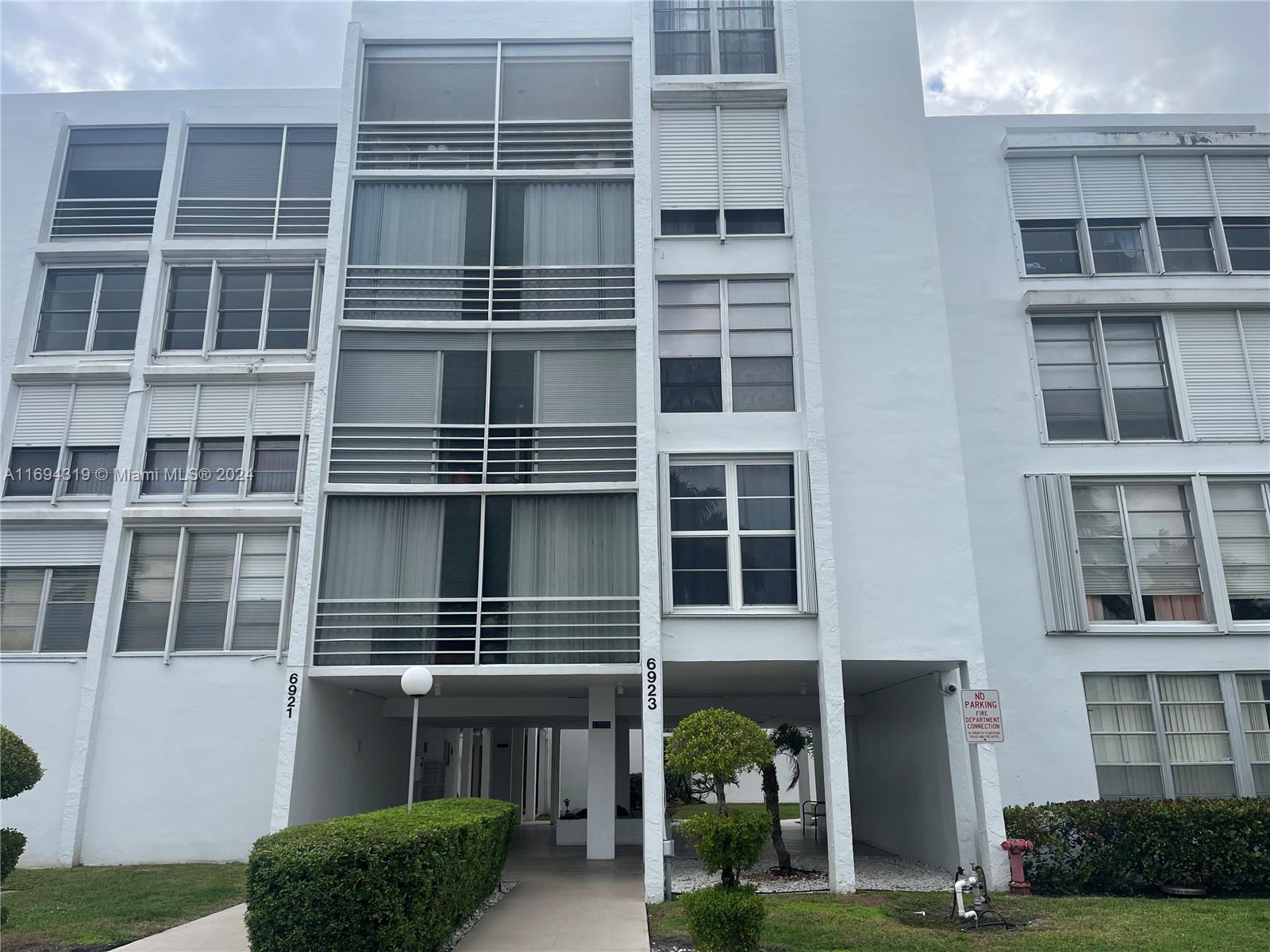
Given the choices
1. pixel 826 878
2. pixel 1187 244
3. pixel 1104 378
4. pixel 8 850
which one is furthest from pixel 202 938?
pixel 1187 244

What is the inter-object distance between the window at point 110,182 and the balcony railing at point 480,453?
301 inches

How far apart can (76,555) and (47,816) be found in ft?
14.3

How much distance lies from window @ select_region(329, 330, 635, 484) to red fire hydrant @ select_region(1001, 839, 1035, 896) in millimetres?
7109

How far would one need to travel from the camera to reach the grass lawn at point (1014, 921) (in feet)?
30.0


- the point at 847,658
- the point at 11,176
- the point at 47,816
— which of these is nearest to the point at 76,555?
the point at 47,816

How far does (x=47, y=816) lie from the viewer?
15.1 metres

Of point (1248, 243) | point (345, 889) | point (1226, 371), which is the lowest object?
point (345, 889)

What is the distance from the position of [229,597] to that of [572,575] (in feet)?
21.8

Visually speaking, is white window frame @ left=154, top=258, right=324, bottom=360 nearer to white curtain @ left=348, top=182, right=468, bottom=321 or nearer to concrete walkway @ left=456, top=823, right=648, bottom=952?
white curtain @ left=348, top=182, right=468, bottom=321

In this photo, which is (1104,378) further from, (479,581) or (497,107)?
(497,107)

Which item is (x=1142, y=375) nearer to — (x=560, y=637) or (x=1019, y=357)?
(x=1019, y=357)

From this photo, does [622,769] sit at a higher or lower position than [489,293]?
lower

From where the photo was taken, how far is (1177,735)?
13867 millimetres

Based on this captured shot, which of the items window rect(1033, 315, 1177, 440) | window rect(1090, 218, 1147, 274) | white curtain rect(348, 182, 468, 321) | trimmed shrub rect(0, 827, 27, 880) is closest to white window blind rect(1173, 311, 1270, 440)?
window rect(1033, 315, 1177, 440)
